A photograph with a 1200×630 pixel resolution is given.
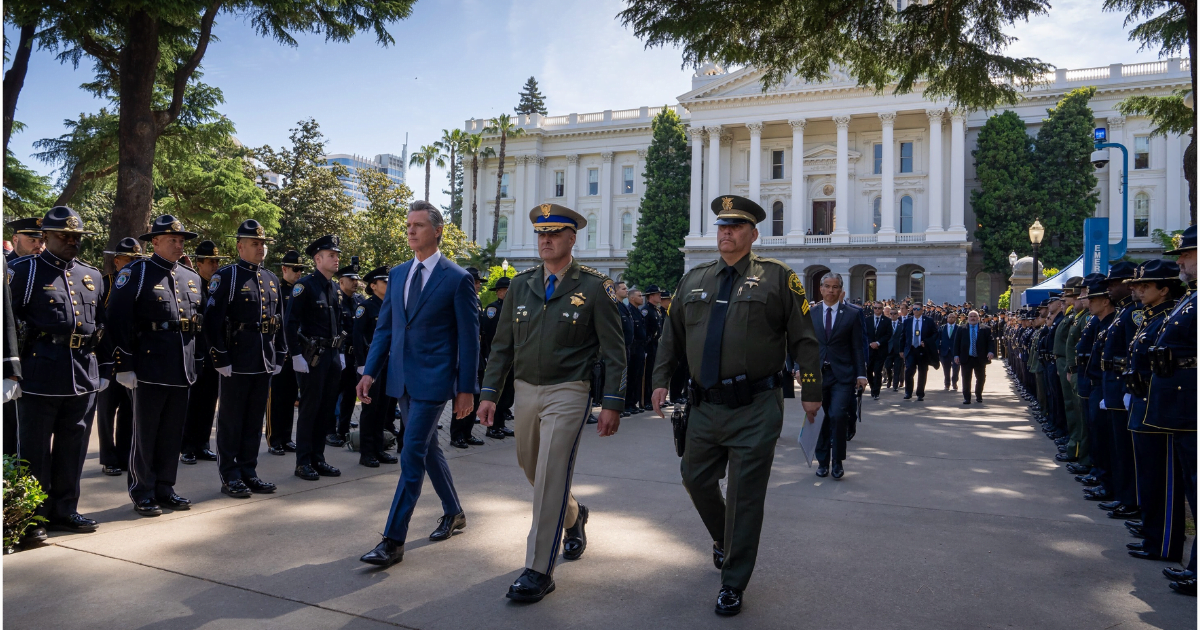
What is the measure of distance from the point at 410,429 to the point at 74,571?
201cm

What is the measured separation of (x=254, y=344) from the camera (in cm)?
694

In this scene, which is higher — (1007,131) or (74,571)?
(1007,131)

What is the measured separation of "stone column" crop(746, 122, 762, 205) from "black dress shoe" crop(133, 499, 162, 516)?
5363 cm

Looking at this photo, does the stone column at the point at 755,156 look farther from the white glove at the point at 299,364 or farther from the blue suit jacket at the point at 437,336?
the blue suit jacket at the point at 437,336

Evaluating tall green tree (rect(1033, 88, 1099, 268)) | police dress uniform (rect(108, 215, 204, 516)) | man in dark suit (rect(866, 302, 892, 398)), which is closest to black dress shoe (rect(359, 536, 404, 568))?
police dress uniform (rect(108, 215, 204, 516))

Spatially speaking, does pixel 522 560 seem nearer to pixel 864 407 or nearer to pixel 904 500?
pixel 904 500

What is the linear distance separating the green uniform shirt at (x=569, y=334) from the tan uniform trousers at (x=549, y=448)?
3.7 inches

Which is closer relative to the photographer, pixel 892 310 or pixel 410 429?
pixel 410 429

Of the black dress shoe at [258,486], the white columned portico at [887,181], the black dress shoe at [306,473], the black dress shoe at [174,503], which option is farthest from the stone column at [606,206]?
the black dress shoe at [174,503]

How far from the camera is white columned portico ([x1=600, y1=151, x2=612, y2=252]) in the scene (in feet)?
221

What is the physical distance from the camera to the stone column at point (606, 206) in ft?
221

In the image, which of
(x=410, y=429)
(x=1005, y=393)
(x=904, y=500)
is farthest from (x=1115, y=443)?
(x=1005, y=393)

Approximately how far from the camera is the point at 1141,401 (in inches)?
208

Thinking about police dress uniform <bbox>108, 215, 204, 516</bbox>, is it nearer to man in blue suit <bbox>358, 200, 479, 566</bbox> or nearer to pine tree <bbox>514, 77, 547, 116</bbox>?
man in blue suit <bbox>358, 200, 479, 566</bbox>
